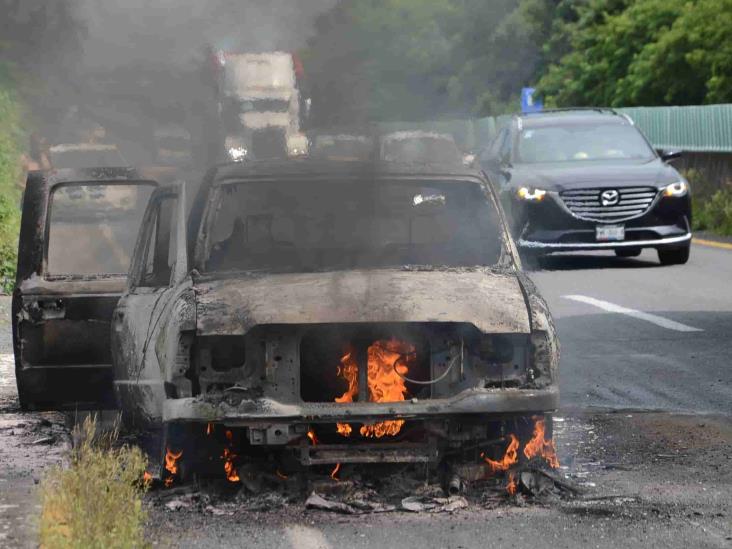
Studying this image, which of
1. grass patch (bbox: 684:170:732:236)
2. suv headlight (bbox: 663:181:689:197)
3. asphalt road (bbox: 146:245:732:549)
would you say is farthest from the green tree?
asphalt road (bbox: 146:245:732:549)

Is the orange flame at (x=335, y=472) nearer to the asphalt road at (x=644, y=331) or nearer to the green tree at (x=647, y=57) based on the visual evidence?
the asphalt road at (x=644, y=331)

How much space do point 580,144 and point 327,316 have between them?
15.1m

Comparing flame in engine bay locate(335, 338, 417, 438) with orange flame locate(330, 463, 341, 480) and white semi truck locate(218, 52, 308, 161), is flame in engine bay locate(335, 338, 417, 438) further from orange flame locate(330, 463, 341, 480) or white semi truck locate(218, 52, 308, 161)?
white semi truck locate(218, 52, 308, 161)

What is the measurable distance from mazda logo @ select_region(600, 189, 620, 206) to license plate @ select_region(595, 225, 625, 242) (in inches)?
10.7

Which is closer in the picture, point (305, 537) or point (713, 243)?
point (305, 537)

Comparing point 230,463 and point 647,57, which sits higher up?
point 647,57

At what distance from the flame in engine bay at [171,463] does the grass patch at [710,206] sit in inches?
782

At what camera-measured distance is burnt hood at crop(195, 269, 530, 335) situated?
756 cm

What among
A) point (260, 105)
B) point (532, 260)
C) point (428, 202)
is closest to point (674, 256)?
point (532, 260)

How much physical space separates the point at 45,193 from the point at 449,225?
230cm

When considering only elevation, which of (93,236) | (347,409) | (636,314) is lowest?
(636,314)

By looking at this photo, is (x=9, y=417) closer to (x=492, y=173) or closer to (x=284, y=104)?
(x=284, y=104)

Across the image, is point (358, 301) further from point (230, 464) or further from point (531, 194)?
point (531, 194)

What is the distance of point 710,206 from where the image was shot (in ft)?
92.3
